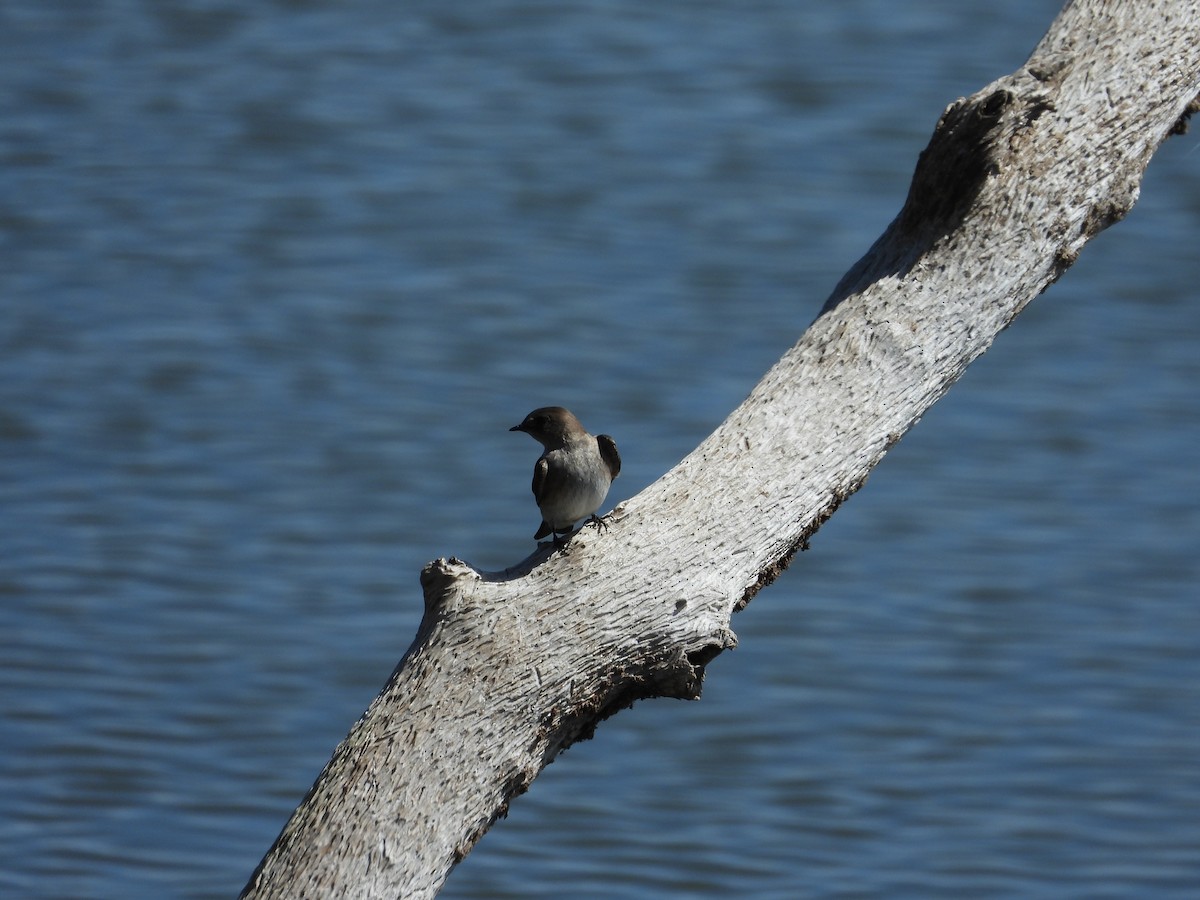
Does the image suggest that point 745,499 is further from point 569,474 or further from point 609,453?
point 609,453

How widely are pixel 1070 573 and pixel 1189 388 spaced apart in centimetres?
346

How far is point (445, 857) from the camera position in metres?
4.12

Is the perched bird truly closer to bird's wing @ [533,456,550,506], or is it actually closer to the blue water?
bird's wing @ [533,456,550,506]

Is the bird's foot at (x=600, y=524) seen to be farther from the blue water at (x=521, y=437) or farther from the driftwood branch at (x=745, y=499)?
the blue water at (x=521, y=437)

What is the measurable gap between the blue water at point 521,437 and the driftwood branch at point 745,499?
13.2ft

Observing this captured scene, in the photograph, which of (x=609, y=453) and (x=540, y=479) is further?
(x=609, y=453)

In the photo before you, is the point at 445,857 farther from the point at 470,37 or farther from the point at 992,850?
the point at 470,37

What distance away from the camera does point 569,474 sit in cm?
519

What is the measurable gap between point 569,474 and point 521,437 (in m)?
8.07

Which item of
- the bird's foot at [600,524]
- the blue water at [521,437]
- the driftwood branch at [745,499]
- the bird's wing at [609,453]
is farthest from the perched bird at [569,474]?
the blue water at [521,437]

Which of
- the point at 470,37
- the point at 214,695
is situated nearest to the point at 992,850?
the point at 214,695

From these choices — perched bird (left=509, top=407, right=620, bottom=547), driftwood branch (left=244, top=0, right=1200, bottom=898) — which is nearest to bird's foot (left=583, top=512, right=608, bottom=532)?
driftwood branch (left=244, top=0, right=1200, bottom=898)

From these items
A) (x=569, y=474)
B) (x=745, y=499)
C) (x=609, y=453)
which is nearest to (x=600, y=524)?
(x=745, y=499)

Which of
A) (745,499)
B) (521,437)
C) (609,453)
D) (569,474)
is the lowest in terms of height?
(745,499)
